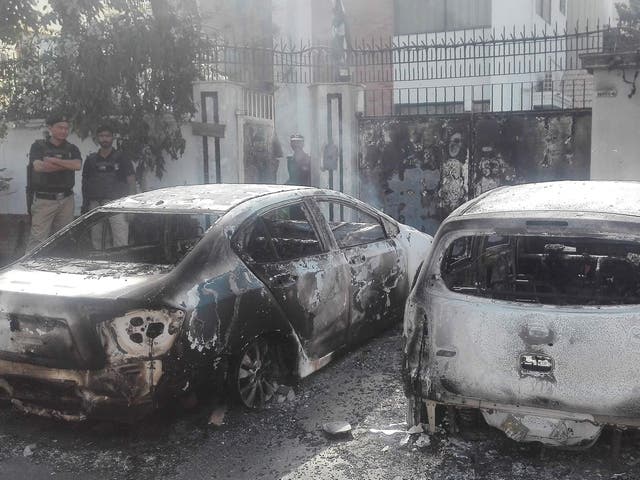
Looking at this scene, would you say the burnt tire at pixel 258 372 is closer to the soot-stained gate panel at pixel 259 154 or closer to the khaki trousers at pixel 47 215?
the khaki trousers at pixel 47 215

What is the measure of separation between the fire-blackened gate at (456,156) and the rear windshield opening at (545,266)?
4.97 m

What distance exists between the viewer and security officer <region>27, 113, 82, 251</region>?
7.88 m

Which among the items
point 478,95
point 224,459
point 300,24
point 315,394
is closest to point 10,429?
point 224,459

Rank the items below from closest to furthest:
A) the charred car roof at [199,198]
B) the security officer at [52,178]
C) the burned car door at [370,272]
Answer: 1. the charred car roof at [199,198]
2. the burned car door at [370,272]
3. the security officer at [52,178]

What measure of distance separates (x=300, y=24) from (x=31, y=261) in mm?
12020

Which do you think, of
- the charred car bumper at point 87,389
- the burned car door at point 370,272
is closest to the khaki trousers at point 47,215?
the burned car door at point 370,272

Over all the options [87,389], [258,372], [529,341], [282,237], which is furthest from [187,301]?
[529,341]

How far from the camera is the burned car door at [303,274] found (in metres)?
4.41

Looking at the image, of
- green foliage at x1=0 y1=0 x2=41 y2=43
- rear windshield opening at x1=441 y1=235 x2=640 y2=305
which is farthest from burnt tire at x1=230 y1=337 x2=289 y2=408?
green foliage at x1=0 y1=0 x2=41 y2=43

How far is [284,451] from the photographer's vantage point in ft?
12.8

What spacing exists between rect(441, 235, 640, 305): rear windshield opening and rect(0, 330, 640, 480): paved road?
94 cm

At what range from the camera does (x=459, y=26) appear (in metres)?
18.1

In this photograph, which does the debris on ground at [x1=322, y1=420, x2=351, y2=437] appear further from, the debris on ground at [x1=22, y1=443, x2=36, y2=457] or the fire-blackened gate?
the fire-blackened gate

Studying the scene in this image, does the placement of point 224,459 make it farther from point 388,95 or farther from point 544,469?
point 388,95
